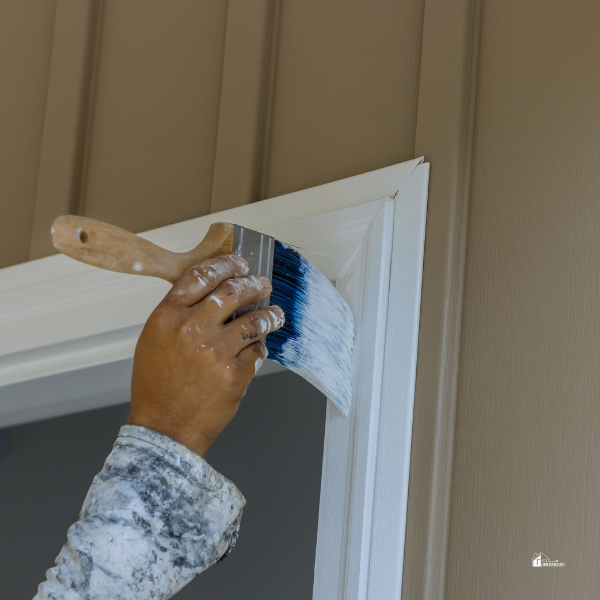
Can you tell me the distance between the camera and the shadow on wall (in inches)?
76.9

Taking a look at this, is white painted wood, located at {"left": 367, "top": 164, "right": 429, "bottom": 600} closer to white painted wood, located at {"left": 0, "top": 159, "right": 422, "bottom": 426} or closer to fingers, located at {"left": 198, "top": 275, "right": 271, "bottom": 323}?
white painted wood, located at {"left": 0, "top": 159, "right": 422, "bottom": 426}

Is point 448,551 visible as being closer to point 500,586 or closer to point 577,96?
point 500,586

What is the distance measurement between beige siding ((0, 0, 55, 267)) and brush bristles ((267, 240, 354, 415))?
2.03 ft

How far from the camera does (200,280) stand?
2.36 feet

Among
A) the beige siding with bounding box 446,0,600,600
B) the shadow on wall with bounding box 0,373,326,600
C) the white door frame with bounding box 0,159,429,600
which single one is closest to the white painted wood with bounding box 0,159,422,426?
the white door frame with bounding box 0,159,429,600

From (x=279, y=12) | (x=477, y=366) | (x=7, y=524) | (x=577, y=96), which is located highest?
(x=279, y=12)

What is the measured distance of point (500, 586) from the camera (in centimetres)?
72

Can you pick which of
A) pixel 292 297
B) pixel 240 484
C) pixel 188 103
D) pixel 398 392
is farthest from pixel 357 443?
pixel 240 484

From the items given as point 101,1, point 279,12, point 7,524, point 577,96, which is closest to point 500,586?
point 577,96

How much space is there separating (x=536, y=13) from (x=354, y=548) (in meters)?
0.62

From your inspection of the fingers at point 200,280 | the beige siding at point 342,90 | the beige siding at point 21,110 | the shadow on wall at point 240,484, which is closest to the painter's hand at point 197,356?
the fingers at point 200,280
